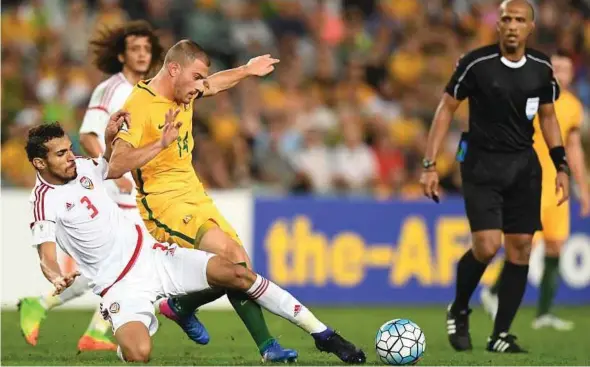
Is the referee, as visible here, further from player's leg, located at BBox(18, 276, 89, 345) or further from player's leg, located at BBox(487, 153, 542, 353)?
player's leg, located at BBox(18, 276, 89, 345)

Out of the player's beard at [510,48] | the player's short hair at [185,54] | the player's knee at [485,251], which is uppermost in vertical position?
the player's beard at [510,48]

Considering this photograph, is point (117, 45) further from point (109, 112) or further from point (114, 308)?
point (114, 308)

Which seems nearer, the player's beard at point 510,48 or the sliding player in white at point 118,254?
the sliding player in white at point 118,254

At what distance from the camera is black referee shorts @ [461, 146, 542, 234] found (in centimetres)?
934

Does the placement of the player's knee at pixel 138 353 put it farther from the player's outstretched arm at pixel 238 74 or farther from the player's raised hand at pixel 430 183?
the player's raised hand at pixel 430 183

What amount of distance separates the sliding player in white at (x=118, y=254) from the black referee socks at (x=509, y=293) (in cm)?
194

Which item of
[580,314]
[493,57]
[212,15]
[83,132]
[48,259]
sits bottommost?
[580,314]

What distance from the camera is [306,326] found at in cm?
789

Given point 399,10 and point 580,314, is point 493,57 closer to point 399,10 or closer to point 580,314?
point 580,314

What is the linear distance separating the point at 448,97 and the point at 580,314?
535cm

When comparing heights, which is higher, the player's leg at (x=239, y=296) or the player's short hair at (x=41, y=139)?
the player's short hair at (x=41, y=139)

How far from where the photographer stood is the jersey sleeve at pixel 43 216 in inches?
320

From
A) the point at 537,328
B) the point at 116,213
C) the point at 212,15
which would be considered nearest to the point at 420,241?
the point at 537,328

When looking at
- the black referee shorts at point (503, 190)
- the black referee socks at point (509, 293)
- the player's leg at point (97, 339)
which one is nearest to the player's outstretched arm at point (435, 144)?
the black referee shorts at point (503, 190)
